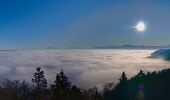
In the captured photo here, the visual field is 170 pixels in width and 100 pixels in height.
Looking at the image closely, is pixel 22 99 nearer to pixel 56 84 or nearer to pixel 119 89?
pixel 56 84

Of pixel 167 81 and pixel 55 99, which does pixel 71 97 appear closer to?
pixel 55 99

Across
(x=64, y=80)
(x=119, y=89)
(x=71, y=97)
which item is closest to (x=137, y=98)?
(x=119, y=89)

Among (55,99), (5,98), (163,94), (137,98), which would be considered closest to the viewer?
(5,98)

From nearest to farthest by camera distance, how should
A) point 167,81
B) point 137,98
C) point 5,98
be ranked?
point 5,98
point 137,98
point 167,81

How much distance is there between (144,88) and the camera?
8800 centimetres

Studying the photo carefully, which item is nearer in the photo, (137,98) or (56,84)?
(56,84)

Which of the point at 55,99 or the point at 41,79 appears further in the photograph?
the point at 41,79

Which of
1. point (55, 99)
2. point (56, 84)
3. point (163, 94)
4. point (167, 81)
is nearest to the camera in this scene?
point (55, 99)

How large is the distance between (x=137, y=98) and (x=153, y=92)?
381 inches

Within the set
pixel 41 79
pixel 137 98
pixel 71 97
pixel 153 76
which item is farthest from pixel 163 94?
pixel 71 97

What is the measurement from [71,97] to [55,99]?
2.67 ft

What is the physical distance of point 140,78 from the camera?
3856 inches

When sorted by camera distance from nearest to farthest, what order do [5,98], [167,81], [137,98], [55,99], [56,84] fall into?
[5,98] → [55,99] → [56,84] → [137,98] → [167,81]

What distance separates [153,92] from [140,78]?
12594 mm
